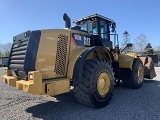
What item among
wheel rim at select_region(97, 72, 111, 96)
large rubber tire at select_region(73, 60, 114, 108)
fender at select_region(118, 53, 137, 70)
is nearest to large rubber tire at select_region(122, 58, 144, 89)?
fender at select_region(118, 53, 137, 70)

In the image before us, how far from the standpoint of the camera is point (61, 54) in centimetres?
561

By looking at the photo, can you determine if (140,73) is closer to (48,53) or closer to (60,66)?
(60,66)

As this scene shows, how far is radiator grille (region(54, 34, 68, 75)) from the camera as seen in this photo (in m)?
5.52

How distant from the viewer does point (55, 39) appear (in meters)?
5.44

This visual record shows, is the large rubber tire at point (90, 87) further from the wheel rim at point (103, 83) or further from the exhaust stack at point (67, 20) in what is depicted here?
the exhaust stack at point (67, 20)

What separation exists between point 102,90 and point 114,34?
112 inches

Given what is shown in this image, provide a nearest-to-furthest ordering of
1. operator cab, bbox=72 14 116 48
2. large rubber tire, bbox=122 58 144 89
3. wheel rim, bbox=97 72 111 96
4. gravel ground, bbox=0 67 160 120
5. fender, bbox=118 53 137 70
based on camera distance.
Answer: gravel ground, bbox=0 67 160 120, wheel rim, bbox=97 72 111 96, operator cab, bbox=72 14 116 48, fender, bbox=118 53 137 70, large rubber tire, bbox=122 58 144 89

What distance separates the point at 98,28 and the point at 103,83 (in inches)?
87.9

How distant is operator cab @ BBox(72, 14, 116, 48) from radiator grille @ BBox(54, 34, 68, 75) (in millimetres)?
1505

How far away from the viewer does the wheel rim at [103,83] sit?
235 inches

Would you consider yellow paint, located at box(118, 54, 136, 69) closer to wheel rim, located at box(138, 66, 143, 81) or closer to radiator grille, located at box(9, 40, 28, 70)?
wheel rim, located at box(138, 66, 143, 81)

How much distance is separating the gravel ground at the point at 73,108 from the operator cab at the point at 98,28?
2059mm

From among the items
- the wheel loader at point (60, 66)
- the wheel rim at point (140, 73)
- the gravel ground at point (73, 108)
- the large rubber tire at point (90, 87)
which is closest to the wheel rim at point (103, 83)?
the wheel loader at point (60, 66)

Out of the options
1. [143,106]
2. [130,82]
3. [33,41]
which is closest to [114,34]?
[130,82]
